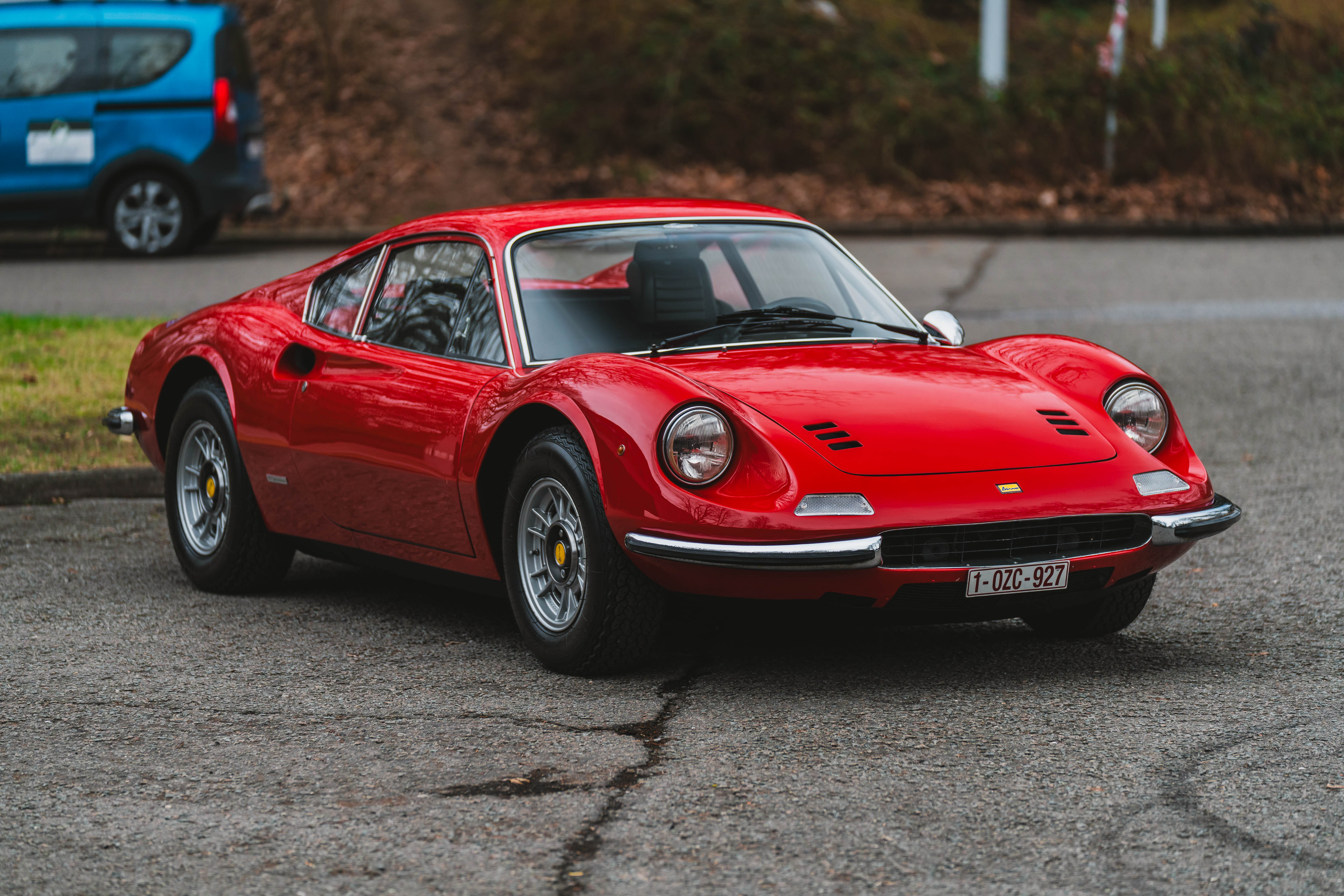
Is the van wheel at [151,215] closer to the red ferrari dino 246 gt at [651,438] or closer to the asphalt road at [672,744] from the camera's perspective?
the asphalt road at [672,744]

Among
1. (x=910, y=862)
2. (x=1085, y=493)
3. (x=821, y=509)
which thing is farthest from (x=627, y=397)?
(x=910, y=862)

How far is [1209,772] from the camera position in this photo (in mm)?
3855

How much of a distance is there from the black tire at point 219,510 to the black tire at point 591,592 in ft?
5.08

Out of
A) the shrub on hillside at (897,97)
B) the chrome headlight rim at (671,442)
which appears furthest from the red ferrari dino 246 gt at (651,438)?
the shrub on hillside at (897,97)

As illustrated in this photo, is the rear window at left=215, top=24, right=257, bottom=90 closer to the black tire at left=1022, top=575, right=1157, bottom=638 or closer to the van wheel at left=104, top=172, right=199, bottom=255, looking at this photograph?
the van wheel at left=104, top=172, right=199, bottom=255

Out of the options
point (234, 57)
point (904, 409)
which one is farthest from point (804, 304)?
point (234, 57)

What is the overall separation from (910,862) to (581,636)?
151 cm

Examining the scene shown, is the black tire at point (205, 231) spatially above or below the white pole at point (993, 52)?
below

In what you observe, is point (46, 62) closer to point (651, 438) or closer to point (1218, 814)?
point (651, 438)

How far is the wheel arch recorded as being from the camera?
6324 millimetres

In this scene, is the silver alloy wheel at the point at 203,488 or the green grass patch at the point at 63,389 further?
the green grass patch at the point at 63,389

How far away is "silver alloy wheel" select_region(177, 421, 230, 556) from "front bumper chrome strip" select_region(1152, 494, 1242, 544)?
3.18 metres

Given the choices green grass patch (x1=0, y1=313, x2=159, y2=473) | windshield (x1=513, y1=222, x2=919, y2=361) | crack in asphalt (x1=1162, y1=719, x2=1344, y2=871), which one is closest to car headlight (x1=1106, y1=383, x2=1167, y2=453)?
windshield (x1=513, y1=222, x2=919, y2=361)

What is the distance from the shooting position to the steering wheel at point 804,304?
5539 millimetres
